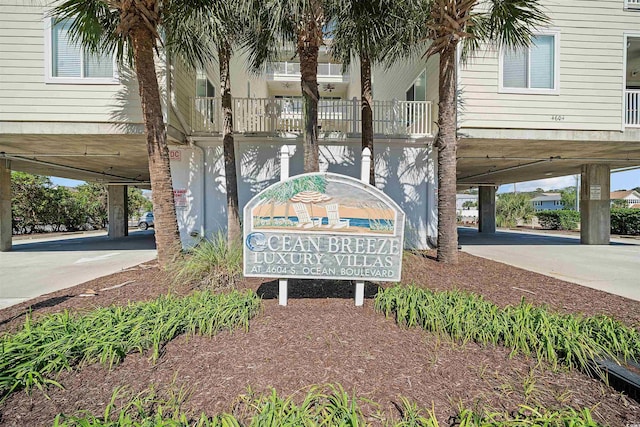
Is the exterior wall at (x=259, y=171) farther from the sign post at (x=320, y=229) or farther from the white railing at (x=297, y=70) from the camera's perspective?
the white railing at (x=297, y=70)

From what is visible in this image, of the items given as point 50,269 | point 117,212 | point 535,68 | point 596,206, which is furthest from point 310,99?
point 117,212

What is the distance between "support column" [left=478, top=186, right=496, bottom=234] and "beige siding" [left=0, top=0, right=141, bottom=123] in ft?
62.6

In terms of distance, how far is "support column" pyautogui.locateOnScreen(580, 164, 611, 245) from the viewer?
39.6 feet

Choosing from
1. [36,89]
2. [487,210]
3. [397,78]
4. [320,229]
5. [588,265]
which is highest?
[397,78]

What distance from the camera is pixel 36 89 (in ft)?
25.2

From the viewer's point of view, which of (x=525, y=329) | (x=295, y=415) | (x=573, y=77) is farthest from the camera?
(x=573, y=77)

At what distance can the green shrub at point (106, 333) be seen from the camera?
8.26 ft

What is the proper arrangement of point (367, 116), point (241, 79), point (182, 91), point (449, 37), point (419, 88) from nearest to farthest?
1. point (449, 37)
2. point (367, 116)
3. point (182, 91)
4. point (419, 88)
5. point (241, 79)

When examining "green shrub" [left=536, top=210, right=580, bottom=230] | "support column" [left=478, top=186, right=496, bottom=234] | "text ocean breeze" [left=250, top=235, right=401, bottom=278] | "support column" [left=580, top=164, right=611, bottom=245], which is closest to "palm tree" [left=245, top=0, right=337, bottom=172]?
"text ocean breeze" [left=250, top=235, right=401, bottom=278]

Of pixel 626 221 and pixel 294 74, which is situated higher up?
pixel 294 74

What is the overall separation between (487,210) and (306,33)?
17.6 meters

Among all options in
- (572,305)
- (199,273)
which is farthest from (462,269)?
(199,273)

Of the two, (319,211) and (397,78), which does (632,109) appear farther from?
(319,211)

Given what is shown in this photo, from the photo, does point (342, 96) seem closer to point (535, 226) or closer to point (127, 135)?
point (127, 135)
